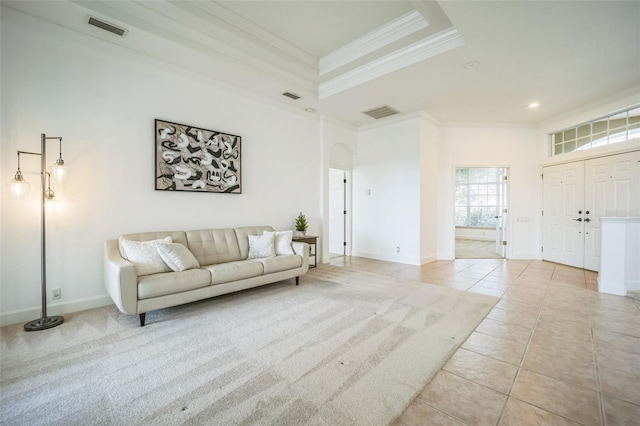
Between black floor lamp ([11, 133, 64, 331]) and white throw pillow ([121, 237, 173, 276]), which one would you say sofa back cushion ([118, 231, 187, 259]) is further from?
black floor lamp ([11, 133, 64, 331])

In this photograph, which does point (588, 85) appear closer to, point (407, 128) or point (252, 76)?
point (407, 128)

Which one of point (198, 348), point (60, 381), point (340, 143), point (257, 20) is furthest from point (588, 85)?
point (60, 381)

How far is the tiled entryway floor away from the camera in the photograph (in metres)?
1.61

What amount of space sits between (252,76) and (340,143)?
269 centimetres

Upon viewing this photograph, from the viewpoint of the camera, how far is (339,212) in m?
6.87

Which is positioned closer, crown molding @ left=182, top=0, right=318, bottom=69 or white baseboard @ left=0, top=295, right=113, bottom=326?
white baseboard @ left=0, top=295, right=113, bottom=326

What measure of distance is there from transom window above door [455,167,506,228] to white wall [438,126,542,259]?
323 cm

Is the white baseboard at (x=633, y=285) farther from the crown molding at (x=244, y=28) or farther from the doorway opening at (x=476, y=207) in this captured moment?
the crown molding at (x=244, y=28)

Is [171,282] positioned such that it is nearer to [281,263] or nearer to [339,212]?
[281,263]

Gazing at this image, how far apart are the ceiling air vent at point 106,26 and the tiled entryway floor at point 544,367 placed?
435 centimetres

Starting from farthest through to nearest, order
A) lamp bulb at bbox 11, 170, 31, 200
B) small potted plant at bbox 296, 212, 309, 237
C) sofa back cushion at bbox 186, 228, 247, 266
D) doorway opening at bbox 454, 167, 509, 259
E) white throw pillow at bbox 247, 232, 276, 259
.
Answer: doorway opening at bbox 454, 167, 509, 259 < small potted plant at bbox 296, 212, 309, 237 < white throw pillow at bbox 247, 232, 276, 259 < sofa back cushion at bbox 186, 228, 247, 266 < lamp bulb at bbox 11, 170, 31, 200

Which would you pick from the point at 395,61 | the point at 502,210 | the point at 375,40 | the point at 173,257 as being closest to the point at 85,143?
the point at 173,257

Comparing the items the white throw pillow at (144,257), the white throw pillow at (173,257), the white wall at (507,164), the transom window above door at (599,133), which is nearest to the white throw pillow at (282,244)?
the white throw pillow at (173,257)

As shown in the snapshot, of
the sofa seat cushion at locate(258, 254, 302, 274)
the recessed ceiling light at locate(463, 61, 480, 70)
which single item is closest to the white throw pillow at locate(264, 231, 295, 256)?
the sofa seat cushion at locate(258, 254, 302, 274)
